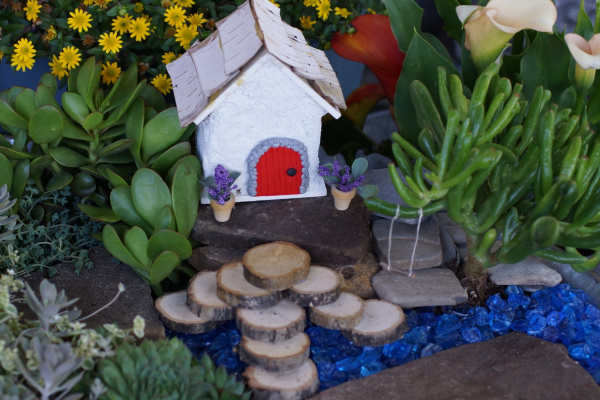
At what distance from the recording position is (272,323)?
131 cm

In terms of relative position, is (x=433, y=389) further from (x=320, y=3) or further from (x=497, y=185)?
(x=320, y=3)

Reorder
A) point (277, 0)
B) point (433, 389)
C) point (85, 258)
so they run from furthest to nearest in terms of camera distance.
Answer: point (277, 0), point (85, 258), point (433, 389)

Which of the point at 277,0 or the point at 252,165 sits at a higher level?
the point at 277,0

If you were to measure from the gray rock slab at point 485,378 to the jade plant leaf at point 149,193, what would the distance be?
572 millimetres

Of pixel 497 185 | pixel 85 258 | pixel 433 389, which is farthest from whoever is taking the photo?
pixel 85 258

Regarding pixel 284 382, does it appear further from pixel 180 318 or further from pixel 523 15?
pixel 523 15

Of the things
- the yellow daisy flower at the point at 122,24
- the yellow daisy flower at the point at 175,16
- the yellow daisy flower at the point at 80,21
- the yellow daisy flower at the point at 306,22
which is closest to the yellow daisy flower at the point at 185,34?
the yellow daisy flower at the point at 175,16

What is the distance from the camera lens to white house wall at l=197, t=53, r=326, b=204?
1.45m

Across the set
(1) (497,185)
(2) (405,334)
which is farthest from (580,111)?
(2) (405,334)

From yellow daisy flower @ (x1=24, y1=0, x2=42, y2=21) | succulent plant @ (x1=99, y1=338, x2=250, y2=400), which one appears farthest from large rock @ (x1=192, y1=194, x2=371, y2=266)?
yellow daisy flower @ (x1=24, y1=0, x2=42, y2=21)

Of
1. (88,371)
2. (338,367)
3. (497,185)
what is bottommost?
(338,367)

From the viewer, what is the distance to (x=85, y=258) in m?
1.55

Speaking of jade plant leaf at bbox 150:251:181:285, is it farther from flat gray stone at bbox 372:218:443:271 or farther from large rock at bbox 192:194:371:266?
flat gray stone at bbox 372:218:443:271

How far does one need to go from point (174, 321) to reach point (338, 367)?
370 mm
